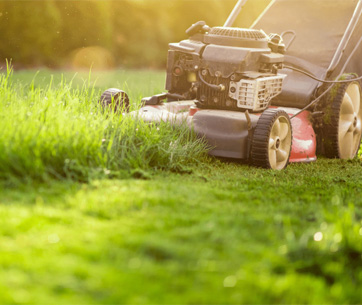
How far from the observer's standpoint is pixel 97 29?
1329cm

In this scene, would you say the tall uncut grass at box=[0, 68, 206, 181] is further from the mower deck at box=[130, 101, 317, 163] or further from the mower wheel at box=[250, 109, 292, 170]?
the mower wheel at box=[250, 109, 292, 170]

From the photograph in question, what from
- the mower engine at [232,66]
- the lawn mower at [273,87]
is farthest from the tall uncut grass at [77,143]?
the mower engine at [232,66]

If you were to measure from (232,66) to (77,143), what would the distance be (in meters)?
1.77

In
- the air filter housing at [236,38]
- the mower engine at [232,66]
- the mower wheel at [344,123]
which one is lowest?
the mower wheel at [344,123]

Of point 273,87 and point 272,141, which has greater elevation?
point 273,87

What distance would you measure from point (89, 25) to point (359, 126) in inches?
317

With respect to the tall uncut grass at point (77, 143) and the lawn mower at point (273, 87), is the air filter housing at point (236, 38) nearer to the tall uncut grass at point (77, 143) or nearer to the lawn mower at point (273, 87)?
the lawn mower at point (273, 87)

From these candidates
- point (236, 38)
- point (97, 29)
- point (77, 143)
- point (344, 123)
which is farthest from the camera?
point (97, 29)

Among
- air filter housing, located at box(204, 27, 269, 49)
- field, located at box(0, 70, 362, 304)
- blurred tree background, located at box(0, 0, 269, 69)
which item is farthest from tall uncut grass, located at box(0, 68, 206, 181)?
blurred tree background, located at box(0, 0, 269, 69)

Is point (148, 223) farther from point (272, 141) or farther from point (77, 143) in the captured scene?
point (272, 141)

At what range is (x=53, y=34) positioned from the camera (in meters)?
12.4

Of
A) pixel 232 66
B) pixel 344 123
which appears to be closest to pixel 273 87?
pixel 232 66

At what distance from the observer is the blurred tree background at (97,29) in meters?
12.0

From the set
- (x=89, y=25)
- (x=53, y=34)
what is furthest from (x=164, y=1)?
(x=53, y=34)
